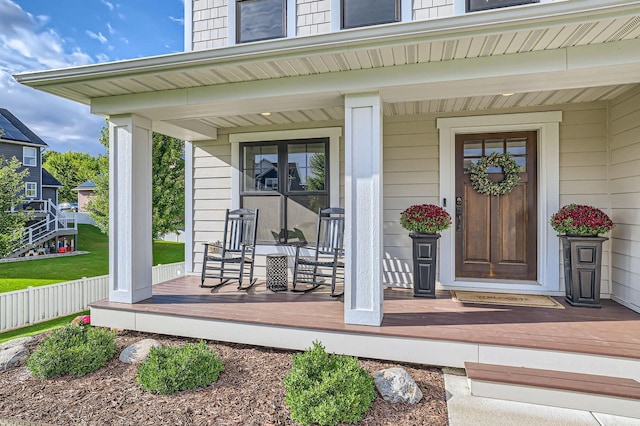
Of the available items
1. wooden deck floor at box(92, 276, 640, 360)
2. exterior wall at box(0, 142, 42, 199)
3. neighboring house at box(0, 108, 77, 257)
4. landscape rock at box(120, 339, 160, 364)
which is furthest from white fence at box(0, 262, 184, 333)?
exterior wall at box(0, 142, 42, 199)

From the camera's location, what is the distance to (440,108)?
407 cm

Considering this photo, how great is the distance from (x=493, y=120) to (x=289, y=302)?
3187mm

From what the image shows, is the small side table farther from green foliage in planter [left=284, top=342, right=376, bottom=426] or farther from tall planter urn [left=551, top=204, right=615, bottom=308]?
tall planter urn [left=551, top=204, right=615, bottom=308]

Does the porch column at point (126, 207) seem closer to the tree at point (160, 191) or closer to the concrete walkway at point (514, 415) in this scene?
the concrete walkway at point (514, 415)

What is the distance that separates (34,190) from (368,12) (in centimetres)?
1815

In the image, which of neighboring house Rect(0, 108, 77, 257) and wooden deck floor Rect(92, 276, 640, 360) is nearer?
wooden deck floor Rect(92, 276, 640, 360)

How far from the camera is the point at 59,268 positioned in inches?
401

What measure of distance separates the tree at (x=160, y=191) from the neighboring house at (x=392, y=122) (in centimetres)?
459

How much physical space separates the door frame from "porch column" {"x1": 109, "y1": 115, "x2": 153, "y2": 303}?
347 cm

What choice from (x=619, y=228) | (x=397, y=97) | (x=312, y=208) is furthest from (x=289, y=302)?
(x=619, y=228)

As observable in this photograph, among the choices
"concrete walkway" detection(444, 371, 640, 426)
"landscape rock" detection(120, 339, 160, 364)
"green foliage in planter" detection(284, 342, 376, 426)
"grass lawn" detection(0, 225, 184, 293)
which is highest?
"green foliage in planter" detection(284, 342, 376, 426)

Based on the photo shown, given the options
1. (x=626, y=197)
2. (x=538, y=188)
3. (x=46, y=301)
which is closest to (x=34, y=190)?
(x=46, y=301)

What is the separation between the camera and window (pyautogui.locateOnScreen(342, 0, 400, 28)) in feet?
13.3

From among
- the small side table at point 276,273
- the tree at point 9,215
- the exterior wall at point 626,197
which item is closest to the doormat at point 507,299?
the exterior wall at point 626,197
